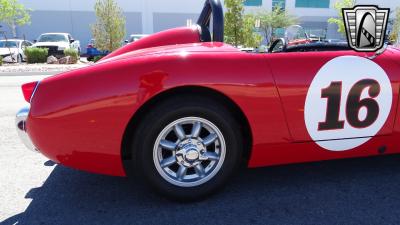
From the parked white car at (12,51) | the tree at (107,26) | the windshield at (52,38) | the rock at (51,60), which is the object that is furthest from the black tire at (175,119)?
the windshield at (52,38)

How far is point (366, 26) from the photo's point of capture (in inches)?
101

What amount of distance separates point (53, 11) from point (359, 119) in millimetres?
35542

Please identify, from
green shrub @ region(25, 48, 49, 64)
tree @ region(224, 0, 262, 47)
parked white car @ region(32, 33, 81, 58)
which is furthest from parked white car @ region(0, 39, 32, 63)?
tree @ region(224, 0, 262, 47)

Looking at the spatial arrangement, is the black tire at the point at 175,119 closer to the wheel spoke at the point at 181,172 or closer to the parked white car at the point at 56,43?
the wheel spoke at the point at 181,172

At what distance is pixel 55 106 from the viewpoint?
83.4 inches

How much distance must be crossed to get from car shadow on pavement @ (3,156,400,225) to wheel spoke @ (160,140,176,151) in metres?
0.41

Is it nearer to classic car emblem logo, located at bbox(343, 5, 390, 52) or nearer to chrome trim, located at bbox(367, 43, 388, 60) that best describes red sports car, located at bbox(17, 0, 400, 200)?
chrome trim, located at bbox(367, 43, 388, 60)

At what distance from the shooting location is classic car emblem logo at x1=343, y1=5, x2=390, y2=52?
253 centimetres

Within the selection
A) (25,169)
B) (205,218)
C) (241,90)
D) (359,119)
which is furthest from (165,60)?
(25,169)

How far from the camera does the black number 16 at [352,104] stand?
7.59 feet

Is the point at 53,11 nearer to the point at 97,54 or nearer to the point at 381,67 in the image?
the point at 97,54

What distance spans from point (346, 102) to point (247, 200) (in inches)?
38.2

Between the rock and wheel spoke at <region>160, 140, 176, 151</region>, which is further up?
wheel spoke at <region>160, 140, 176, 151</region>

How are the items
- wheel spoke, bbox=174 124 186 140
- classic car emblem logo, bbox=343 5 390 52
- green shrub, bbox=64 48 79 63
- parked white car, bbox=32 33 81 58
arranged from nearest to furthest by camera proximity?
1. wheel spoke, bbox=174 124 186 140
2. classic car emblem logo, bbox=343 5 390 52
3. green shrub, bbox=64 48 79 63
4. parked white car, bbox=32 33 81 58
